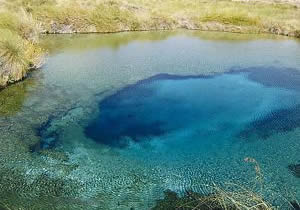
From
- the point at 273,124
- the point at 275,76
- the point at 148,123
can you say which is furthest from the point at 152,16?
the point at 273,124

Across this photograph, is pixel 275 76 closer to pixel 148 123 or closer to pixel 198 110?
pixel 198 110

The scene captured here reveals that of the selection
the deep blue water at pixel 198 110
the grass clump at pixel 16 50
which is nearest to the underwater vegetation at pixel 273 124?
the deep blue water at pixel 198 110

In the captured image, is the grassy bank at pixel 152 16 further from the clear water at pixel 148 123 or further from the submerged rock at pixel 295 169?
the submerged rock at pixel 295 169

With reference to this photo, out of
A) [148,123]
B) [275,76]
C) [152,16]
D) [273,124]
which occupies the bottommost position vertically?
[273,124]

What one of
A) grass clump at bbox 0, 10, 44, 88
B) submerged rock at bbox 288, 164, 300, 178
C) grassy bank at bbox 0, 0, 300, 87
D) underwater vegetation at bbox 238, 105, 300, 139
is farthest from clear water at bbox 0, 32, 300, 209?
grassy bank at bbox 0, 0, 300, 87

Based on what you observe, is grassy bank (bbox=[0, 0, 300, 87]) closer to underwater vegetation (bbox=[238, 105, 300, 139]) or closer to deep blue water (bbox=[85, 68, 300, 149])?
deep blue water (bbox=[85, 68, 300, 149])
